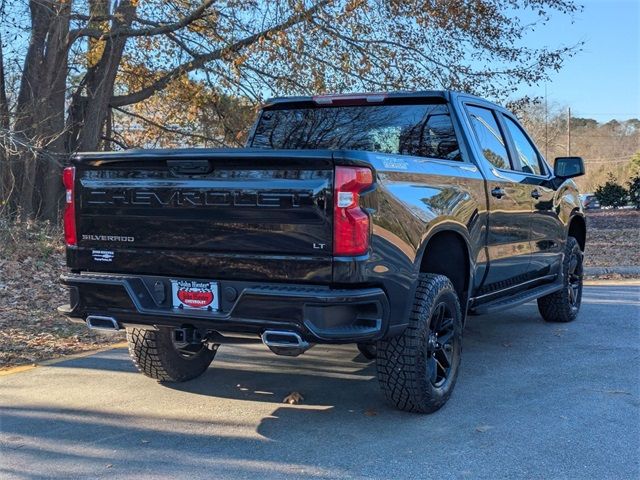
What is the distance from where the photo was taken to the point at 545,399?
4.80 metres

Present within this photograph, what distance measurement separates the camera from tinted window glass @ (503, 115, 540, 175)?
6453 millimetres

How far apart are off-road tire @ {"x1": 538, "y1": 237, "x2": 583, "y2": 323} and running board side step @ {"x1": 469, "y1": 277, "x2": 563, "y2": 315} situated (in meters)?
0.34

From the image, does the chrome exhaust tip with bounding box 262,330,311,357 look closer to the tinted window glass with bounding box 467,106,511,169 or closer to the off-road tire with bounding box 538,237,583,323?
the tinted window glass with bounding box 467,106,511,169

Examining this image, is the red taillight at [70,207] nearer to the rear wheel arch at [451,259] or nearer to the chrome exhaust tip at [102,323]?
the chrome exhaust tip at [102,323]

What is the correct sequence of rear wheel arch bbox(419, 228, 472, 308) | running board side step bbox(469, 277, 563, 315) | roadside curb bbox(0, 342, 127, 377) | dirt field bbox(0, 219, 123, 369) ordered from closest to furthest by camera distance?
rear wheel arch bbox(419, 228, 472, 308) < running board side step bbox(469, 277, 563, 315) < roadside curb bbox(0, 342, 127, 377) < dirt field bbox(0, 219, 123, 369)

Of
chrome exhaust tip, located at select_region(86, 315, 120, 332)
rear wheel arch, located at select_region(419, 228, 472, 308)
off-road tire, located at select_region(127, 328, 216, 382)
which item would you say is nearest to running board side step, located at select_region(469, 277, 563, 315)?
rear wheel arch, located at select_region(419, 228, 472, 308)

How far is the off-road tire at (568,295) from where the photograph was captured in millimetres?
7258

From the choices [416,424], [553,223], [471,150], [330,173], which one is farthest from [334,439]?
[553,223]

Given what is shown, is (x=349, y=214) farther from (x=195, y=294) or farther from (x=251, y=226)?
(x=195, y=294)

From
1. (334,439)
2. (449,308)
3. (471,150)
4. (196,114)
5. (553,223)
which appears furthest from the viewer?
(196,114)

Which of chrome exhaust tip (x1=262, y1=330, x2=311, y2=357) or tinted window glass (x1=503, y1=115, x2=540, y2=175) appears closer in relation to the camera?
chrome exhaust tip (x1=262, y1=330, x2=311, y2=357)

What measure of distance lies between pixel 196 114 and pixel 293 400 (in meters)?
11.9

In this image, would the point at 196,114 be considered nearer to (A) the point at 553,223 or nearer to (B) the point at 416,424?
(A) the point at 553,223

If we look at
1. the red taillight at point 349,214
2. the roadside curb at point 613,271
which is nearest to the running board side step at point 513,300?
the red taillight at point 349,214
